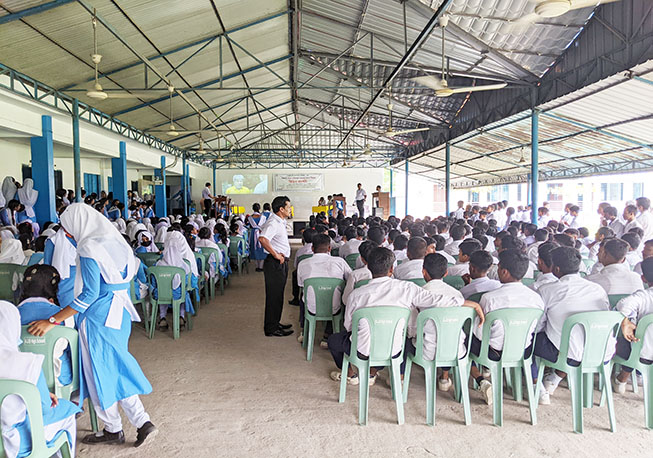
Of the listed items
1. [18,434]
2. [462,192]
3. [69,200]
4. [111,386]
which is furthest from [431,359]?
[462,192]

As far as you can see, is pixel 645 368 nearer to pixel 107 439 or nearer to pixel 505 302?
pixel 505 302

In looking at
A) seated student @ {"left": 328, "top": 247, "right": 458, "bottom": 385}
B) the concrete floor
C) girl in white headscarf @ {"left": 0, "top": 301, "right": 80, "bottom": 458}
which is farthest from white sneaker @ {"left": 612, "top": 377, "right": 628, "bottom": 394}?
girl in white headscarf @ {"left": 0, "top": 301, "right": 80, "bottom": 458}

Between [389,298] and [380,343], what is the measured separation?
305 mm

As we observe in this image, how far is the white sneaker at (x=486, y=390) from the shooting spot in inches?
123

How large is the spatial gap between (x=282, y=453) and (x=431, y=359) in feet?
3.57

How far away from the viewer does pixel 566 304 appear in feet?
9.54

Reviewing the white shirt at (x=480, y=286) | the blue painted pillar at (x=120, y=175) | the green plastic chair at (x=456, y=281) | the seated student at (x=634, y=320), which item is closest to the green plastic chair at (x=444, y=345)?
the white shirt at (x=480, y=286)

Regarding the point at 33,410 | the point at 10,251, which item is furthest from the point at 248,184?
the point at 33,410

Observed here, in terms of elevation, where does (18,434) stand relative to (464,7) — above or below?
below

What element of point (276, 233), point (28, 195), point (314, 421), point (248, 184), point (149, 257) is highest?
point (248, 184)

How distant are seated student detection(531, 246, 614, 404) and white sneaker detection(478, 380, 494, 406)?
1.32ft

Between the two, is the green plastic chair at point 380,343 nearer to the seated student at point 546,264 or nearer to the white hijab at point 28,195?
the seated student at point 546,264

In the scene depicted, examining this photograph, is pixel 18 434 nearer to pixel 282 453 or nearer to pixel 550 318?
pixel 282 453

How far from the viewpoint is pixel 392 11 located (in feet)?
26.6
